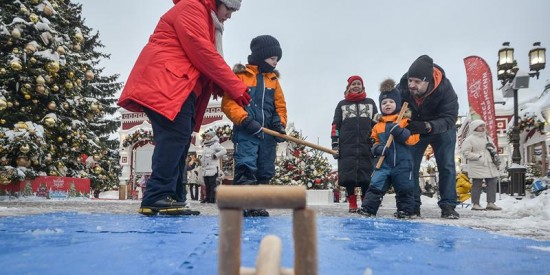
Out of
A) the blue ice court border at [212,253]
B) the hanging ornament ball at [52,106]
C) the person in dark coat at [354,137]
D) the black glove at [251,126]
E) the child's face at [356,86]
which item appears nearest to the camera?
the blue ice court border at [212,253]

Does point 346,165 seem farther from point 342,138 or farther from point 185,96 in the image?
point 185,96

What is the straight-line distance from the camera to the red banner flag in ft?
42.1

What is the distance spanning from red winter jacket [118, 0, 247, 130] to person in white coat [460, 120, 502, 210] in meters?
4.97

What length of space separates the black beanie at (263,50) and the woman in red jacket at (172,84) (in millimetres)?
661

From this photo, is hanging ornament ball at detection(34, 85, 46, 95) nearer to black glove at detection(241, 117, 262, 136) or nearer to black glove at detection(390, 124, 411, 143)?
black glove at detection(241, 117, 262, 136)

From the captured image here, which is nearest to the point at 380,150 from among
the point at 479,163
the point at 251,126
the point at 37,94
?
the point at 251,126

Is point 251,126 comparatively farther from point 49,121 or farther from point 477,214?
point 49,121

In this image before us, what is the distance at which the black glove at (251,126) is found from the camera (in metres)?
3.29

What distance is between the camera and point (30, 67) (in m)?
6.78

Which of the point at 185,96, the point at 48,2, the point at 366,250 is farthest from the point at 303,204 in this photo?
the point at 48,2

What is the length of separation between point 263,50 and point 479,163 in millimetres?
4647

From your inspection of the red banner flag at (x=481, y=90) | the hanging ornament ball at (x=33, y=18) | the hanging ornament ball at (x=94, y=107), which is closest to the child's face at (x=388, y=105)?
the hanging ornament ball at (x=33, y=18)

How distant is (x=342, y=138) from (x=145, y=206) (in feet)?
A: 8.81

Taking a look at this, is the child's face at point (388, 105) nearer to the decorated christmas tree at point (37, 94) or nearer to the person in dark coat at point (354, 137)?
the person in dark coat at point (354, 137)
